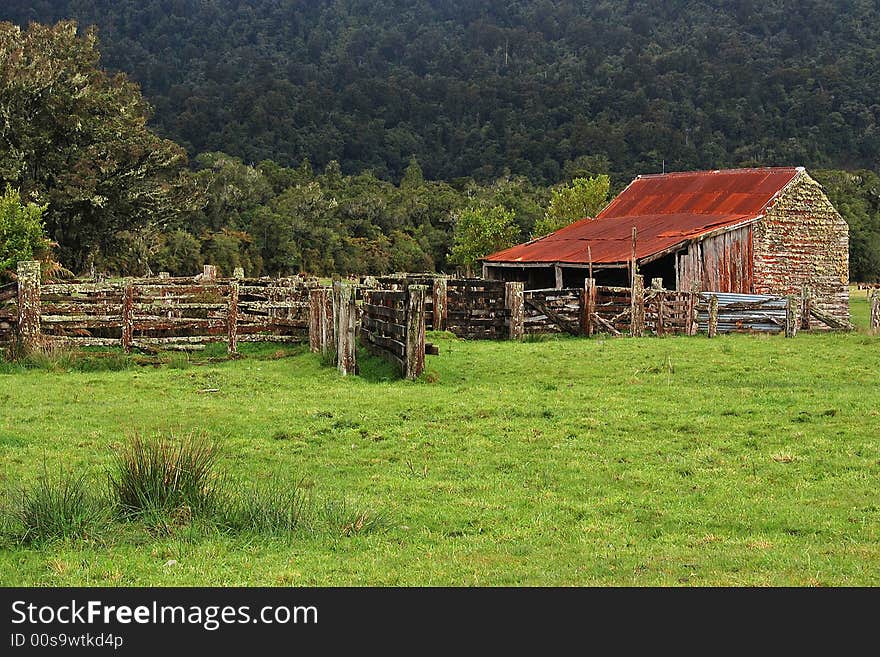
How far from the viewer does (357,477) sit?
11266mm

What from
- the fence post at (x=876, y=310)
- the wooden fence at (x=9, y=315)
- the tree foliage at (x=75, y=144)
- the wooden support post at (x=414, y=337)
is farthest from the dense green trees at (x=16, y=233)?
the fence post at (x=876, y=310)

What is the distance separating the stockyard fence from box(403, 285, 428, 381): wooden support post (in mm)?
17

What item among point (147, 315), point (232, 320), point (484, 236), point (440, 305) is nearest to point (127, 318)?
point (147, 315)

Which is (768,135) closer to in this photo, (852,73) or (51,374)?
(852,73)

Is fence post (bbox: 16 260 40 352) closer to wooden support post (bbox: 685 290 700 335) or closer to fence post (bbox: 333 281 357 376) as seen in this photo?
fence post (bbox: 333 281 357 376)

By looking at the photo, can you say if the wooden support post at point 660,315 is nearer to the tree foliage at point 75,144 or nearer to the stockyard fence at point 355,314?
the stockyard fence at point 355,314

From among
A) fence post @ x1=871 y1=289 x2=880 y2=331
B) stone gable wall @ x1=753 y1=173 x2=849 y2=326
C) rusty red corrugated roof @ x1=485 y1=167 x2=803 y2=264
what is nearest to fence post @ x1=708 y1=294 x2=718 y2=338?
fence post @ x1=871 y1=289 x2=880 y2=331

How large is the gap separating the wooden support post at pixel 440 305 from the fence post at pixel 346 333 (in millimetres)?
8569

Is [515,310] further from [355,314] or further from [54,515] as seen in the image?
[54,515]

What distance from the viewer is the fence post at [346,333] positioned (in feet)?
62.9

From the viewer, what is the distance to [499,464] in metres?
11.8

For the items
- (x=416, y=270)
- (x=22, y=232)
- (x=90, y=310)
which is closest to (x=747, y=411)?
(x=90, y=310)

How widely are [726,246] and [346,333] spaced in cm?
2145

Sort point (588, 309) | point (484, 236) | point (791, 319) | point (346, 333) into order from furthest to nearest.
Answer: point (484, 236) < point (588, 309) < point (791, 319) < point (346, 333)
